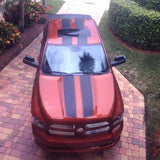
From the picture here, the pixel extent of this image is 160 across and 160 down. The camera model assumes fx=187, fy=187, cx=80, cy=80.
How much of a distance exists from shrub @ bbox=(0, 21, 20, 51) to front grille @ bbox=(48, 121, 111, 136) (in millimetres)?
4707

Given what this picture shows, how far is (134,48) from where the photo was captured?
769cm

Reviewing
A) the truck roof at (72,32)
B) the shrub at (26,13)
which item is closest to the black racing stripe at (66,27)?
the truck roof at (72,32)

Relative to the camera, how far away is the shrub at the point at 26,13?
335 inches

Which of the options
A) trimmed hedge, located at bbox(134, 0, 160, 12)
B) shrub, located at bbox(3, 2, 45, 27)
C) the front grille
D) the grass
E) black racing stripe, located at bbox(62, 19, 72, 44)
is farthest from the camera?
shrub, located at bbox(3, 2, 45, 27)

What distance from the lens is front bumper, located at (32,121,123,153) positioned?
129 inches

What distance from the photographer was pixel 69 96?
3.50 meters

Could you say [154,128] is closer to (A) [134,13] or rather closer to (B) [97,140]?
(B) [97,140]

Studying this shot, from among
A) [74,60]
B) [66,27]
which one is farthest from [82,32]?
[74,60]

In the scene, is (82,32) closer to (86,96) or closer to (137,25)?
(86,96)

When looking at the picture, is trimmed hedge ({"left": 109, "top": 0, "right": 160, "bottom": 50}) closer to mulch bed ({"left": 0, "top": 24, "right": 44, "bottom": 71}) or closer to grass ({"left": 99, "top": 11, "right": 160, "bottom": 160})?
grass ({"left": 99, "top": 11, "right": 160, "bottom": 160})

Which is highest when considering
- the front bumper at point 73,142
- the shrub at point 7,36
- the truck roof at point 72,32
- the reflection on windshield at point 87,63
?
the truck roof at point 72,32

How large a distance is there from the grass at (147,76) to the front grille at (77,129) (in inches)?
62.5

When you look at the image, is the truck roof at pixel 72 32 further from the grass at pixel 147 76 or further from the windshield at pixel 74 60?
the grass at pixel 147 76

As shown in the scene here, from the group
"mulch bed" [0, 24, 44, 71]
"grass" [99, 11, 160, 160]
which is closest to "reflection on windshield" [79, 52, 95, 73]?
"grass" [99, 11, 160, 160]
